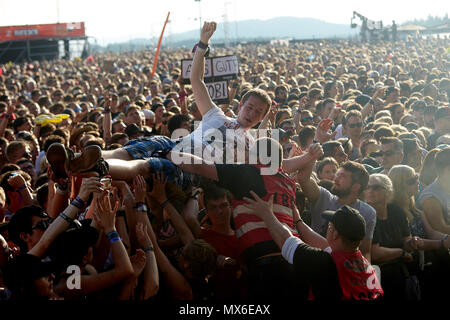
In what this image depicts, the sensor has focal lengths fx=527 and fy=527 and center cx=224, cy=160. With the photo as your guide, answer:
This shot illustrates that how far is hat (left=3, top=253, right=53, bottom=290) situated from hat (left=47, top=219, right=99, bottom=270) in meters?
0.07

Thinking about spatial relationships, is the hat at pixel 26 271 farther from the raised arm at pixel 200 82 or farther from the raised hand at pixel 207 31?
the raised hand at pixel 207 31

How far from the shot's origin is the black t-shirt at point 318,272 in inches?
128

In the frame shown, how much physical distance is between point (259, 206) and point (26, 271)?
1574 mm

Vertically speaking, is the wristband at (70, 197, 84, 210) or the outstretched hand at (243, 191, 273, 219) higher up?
the wristband at (70, 197, 84, 210)

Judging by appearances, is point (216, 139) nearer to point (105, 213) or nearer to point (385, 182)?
point (385, 182)

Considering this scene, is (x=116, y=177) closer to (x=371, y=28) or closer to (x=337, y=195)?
(x=337, y=195)

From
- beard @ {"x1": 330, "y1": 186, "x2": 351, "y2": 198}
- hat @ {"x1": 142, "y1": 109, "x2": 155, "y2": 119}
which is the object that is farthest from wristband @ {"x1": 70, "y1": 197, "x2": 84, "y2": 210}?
hat @ {"x1": 142, "y1": 109, "x2": 155, "y2": 119}

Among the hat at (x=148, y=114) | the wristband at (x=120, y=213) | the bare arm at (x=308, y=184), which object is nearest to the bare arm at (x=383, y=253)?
the bare arm at (x=308, y=184)

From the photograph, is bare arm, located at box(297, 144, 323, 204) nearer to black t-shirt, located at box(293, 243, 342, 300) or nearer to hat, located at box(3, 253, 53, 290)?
black t-shirt, located at box(293, 243, 342, 300)

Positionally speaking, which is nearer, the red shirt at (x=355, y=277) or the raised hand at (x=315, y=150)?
the red shirt at (x=355, y=277)

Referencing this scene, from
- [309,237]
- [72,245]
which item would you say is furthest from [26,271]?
[309,237]

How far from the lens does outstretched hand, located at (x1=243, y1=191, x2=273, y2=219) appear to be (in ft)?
11.9

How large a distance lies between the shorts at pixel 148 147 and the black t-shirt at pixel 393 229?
1965 millimetres
